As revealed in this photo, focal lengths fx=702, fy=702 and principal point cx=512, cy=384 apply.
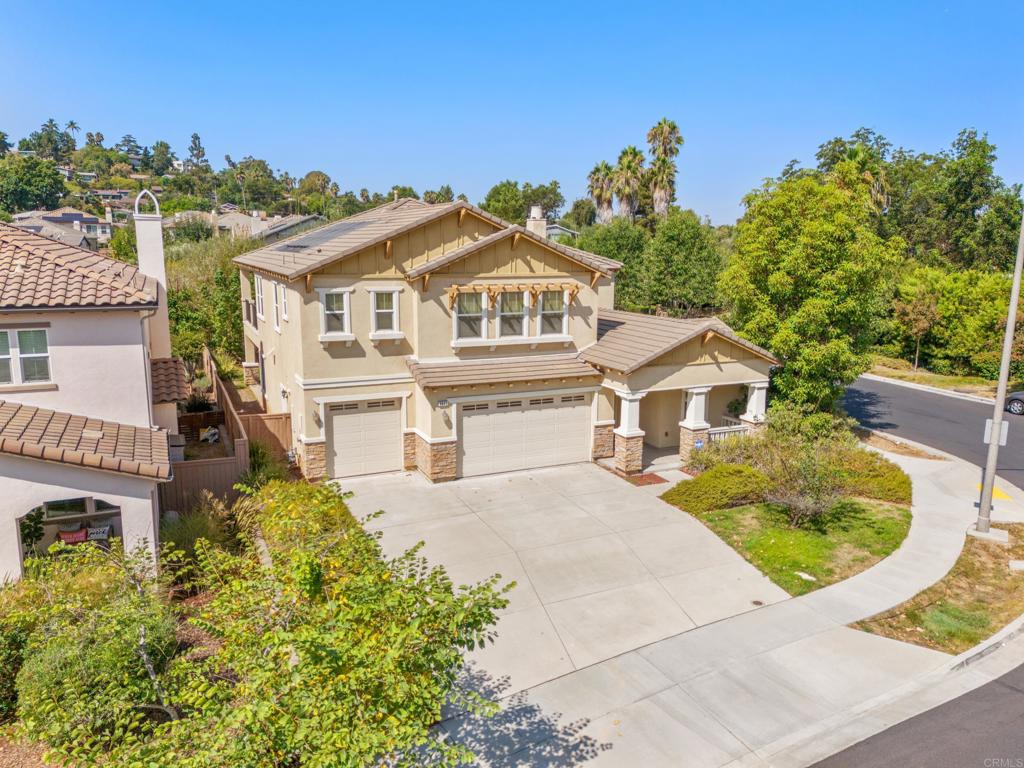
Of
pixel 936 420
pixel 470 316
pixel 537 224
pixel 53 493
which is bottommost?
pixel 936 420

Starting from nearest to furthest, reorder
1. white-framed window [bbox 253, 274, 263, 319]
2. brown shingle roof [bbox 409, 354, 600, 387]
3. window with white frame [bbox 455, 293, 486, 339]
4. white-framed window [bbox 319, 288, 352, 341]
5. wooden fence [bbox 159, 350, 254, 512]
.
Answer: wooden fence [bbox 159, 350, 254, 512] < white-framed window [bbox 319, 288, 352, 341] < brown shingle roof [bbox 409, 354, 600, 387] < window with white frame [bbox 455, 293, 486, 339] < white-framed window [bbox 253, 274, 263, 319]

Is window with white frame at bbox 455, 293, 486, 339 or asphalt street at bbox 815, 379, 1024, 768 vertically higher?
window with white frame at bbox 455, 293, 486, 339

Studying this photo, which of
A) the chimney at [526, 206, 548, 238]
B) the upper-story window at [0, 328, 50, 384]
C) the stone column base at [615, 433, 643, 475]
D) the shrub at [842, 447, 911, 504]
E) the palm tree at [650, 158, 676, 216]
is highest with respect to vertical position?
the palm tree at [650, 158, 676, 216]

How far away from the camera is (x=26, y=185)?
11281 centimetres

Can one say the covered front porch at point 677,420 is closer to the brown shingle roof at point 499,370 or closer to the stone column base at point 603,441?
the stone column base at point 603,441

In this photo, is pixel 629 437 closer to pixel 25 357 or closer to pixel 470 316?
pixel 470 316

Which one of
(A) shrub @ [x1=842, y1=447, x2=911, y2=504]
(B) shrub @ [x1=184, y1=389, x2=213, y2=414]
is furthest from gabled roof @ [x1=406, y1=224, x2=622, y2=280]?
(B) shrub @ [x1=184, y1=389, x2=213, y2=414]

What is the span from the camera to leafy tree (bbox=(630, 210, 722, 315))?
42.0 metres

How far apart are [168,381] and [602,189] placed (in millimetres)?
52597

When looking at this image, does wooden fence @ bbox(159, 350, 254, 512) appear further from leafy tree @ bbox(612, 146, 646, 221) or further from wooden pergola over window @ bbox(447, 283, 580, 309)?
leafy tree @ bbox(612, 146, 646, 221)

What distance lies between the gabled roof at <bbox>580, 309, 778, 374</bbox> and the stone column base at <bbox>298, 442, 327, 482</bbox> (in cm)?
785

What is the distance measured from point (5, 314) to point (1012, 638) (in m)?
18.4

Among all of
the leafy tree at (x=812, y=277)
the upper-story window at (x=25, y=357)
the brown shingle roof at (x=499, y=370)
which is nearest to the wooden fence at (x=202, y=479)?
the upper-story window at (x=25, y=357)

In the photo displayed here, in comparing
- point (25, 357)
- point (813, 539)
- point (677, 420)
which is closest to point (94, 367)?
point (25, 357)
